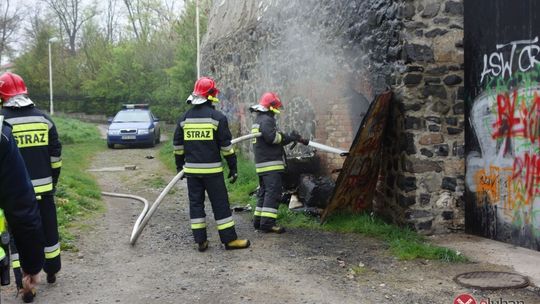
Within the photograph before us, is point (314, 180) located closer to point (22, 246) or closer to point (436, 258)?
point (436, 258)

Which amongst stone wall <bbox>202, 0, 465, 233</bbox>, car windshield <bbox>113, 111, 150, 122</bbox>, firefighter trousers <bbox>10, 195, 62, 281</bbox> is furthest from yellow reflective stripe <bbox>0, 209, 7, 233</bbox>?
car windshield <bbox>113, 111, 150, 122</bbox>

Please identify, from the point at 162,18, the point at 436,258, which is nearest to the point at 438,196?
the point at 436,258

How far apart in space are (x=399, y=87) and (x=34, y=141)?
420cm

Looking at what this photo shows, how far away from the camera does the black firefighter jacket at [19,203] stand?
8.79ft

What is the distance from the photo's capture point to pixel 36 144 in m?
5.25

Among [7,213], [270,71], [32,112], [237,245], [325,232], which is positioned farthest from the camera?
[270,71]

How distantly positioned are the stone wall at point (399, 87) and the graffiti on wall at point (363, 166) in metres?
0.16

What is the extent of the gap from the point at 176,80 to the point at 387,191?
20871 millimetres

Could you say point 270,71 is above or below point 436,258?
above

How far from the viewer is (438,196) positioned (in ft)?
22.5
